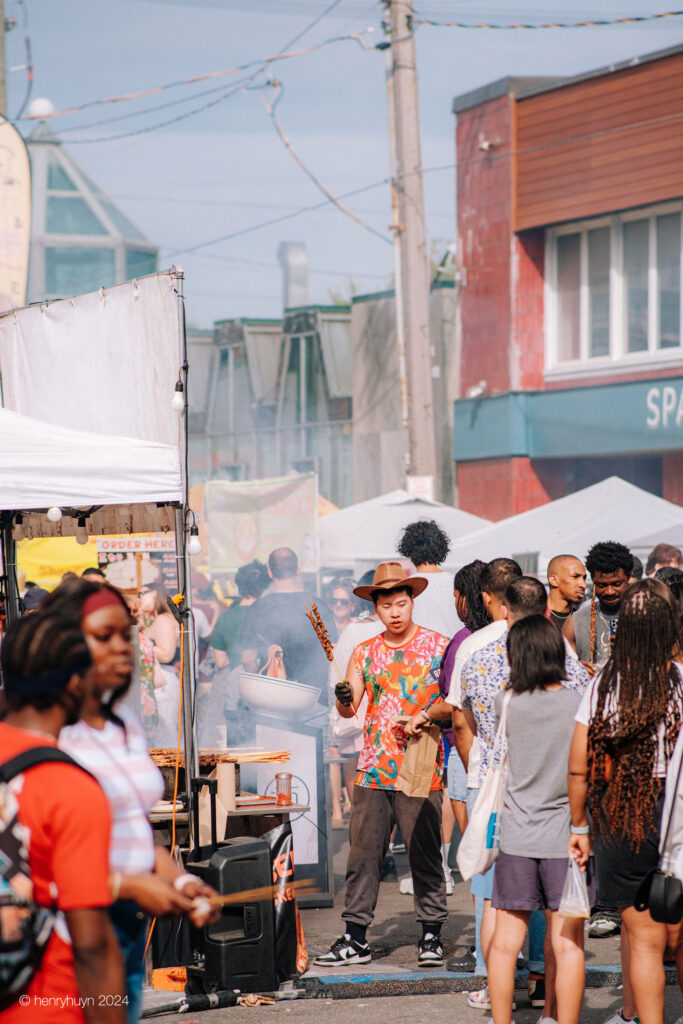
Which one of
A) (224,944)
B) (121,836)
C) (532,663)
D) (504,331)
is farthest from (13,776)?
(504,331)

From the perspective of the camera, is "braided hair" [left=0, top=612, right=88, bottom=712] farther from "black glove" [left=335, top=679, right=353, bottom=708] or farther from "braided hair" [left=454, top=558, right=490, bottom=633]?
"braided hair" [left=454, top=558, right=490, bottom=633]

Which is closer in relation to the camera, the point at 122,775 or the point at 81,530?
the point at 122,775

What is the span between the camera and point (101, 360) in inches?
278

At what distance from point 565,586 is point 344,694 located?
1.61m

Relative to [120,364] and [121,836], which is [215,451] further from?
[121,836]

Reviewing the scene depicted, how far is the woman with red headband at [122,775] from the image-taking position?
283 centimetres

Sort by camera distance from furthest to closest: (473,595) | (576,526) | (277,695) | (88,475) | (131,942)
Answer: (576,526), (277,695), (473,595), (88,475), (131,942)

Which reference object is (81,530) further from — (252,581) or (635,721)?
(635,721)

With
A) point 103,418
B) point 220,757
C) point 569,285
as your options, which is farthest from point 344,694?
point 569,285

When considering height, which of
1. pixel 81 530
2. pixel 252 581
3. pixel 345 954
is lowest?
pixel 345 954

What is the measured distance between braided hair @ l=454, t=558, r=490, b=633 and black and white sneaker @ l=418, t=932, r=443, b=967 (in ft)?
4.87

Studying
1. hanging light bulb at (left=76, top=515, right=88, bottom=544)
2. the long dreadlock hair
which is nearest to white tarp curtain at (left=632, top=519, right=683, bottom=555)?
hanging light bulb at (left=76, top=515, right=88, bottom=544)

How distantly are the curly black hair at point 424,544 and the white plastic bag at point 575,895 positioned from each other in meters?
3.46

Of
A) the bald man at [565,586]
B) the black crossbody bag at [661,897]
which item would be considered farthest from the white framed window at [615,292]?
the black crossbody bag at [661,897]
